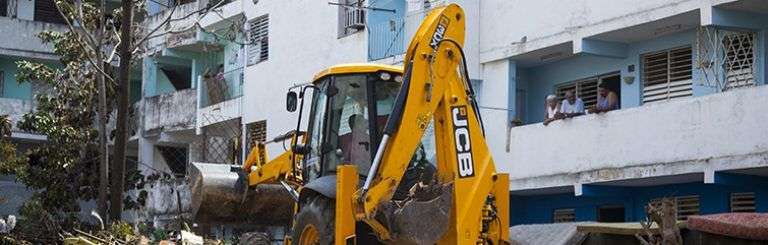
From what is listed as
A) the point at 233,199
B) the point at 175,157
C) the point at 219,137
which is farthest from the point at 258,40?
the point at 233,199

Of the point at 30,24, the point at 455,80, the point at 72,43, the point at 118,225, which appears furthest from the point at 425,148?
the point at 30,24

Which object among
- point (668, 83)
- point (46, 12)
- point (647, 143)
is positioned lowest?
point (647, 143)

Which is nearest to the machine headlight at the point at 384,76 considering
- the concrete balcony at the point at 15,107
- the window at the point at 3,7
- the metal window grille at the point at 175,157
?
the metal window grille at the point at 175,157

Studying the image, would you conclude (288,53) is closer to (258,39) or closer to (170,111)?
(258,39)

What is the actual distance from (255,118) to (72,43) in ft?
15.7

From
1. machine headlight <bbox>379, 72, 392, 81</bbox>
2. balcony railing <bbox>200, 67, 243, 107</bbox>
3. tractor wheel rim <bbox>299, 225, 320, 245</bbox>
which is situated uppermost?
balcony railing <bbox>200, 67, 243, 107</bbox>

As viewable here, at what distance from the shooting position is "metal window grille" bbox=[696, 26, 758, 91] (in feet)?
69.6

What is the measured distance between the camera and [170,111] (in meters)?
39.7

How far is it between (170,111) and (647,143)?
20638 millimetres

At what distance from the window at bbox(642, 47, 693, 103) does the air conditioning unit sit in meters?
7.78

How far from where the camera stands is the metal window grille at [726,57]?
21.2 meters

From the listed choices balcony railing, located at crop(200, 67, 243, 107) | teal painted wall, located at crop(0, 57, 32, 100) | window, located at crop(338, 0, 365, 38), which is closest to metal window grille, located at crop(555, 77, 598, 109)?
window, located at crop(338, 0, 365, 38)

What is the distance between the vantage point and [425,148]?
14.2 m

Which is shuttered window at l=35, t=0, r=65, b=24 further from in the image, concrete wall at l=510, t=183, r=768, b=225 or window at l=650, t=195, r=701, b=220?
window at l=650, t=195, r=701, b=220
